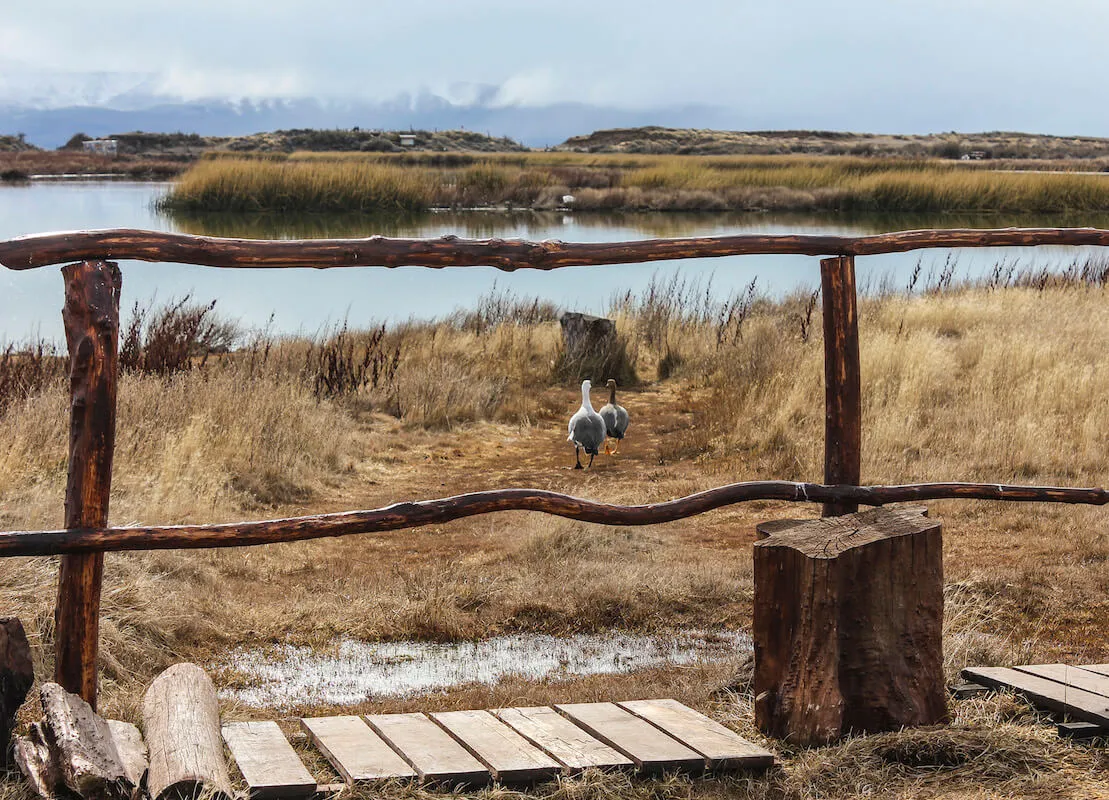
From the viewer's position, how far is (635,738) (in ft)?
12.1

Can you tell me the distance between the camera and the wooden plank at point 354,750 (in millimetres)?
3328

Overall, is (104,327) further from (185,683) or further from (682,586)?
(682,586)

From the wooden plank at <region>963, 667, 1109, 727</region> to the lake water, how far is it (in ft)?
43.6

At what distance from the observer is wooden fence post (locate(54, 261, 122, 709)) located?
12.0ft

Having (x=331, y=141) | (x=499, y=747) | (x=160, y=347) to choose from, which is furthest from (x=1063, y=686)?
(x=331, y=141)

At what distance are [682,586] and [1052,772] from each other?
2.79 m

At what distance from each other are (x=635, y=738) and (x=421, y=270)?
2315 centimetres

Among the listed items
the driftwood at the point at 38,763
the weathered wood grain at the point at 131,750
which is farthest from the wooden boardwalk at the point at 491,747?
the driftwood at the point at 38,763

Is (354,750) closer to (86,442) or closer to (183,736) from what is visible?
(183,736)

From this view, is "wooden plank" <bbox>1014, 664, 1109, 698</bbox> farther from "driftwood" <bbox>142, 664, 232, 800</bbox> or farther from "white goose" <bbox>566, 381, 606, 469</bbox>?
"white goose" <bbox>566, 381, 606, 469</bbox>

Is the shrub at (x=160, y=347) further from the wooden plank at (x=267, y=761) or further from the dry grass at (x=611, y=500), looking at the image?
the wooden plank at (x=267, y=761)

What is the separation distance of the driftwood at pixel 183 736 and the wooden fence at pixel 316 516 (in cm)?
27

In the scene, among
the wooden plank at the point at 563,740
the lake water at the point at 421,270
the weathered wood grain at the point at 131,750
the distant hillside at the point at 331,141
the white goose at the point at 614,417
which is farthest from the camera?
the distant hillside at the point at 331,141

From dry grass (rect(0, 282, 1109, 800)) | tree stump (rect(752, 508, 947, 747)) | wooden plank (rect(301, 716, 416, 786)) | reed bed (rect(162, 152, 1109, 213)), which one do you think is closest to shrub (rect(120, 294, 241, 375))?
dry grass (rect(0, 282, 1109, 800))
